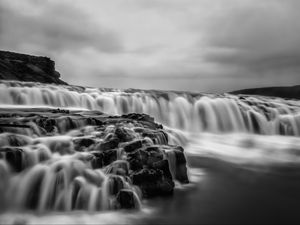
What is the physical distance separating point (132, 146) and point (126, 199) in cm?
158

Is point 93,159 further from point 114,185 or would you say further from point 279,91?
point 279,91

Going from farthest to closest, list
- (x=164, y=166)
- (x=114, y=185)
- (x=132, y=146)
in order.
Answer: (x=132, y=146) < (x=164, y=166) < (x=114, y=185)

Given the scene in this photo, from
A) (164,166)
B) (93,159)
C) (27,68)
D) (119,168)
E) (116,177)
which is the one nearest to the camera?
(116,177)

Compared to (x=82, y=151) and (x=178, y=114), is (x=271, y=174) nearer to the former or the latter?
(x=82, y=151)

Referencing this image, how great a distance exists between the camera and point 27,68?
34.2m

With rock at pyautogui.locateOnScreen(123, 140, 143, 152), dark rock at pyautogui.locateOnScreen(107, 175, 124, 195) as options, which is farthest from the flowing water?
rock at pyautogui.locateOnScreen(123, 140, 143, 152)

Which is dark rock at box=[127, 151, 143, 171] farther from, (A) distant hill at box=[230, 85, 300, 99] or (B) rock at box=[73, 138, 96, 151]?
(A) distant hill at box=[230, 85, 300, 99]

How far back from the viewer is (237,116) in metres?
20.9

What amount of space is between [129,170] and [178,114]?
13.9m

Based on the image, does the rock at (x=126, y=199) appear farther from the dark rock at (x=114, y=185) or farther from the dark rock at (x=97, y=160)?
the dark rock at (x=97, y=160)

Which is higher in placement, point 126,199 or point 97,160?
point 97,160

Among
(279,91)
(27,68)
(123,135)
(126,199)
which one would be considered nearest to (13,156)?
(126,199)

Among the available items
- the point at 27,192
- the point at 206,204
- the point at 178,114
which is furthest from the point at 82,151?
the point at 178,114

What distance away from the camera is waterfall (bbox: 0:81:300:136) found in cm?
1762
